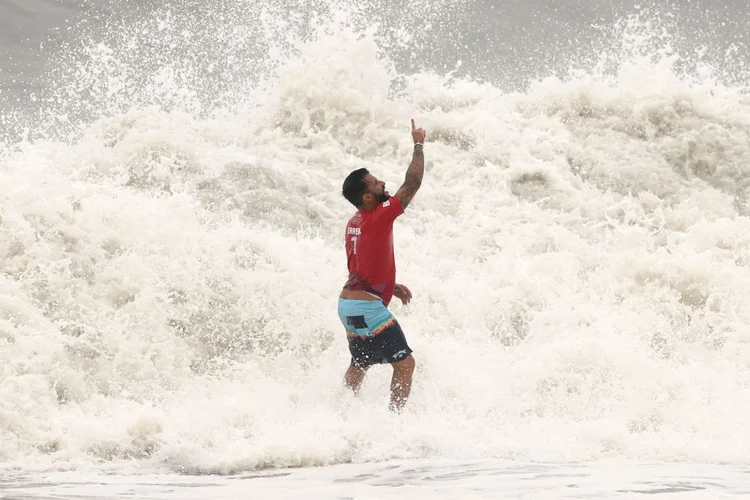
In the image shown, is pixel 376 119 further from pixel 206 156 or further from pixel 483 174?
pixel 206 156

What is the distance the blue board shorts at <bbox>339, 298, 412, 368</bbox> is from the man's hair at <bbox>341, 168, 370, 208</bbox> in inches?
21.7

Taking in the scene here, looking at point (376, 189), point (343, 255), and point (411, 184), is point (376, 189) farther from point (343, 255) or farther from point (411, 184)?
point (343, 255)

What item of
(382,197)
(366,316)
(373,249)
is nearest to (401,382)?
(366,316)

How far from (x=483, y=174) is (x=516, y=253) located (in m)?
1.47

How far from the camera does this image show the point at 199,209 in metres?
6.93

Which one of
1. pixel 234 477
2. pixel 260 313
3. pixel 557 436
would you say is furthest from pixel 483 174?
pixel 234 477

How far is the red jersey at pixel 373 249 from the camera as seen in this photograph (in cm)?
430

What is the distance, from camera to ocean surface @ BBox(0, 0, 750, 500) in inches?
170

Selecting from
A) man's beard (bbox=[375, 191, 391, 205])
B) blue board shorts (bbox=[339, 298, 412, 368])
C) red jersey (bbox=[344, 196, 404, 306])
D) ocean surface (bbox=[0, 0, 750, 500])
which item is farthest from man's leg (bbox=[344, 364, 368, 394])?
man's beard (bbox=[375, 191, 391, 205])

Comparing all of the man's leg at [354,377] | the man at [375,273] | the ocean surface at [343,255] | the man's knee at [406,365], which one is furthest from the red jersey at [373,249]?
the ocean surface at [343,255]

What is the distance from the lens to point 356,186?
4309mm

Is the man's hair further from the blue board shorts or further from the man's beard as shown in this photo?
the blue board shorts

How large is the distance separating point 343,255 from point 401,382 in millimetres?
2618

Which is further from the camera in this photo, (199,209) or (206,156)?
(206,156)
